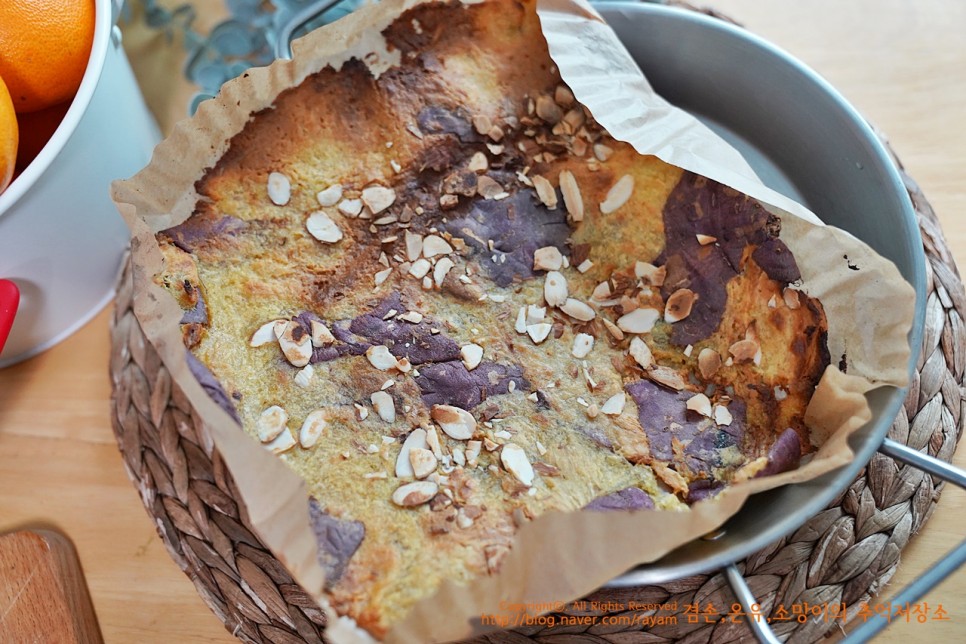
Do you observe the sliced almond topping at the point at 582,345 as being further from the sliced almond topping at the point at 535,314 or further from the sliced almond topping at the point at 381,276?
the sliced almond topping at the point at 381,276

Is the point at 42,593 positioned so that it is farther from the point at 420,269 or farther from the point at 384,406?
the point at 420,269

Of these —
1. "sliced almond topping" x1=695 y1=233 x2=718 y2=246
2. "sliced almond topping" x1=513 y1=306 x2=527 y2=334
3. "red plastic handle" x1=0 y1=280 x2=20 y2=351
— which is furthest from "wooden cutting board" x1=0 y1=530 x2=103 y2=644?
"sliced almond topping" x1=695 y1=233 x2=718 y2=246

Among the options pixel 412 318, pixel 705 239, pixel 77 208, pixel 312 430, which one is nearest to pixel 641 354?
pixel 705 239

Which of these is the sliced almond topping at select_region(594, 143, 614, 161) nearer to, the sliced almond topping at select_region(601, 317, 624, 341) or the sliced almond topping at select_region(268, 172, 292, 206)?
the sliced almond topping at select_region(601, 317, 624, 341)

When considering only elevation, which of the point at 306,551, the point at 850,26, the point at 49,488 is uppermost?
the point at 850,26

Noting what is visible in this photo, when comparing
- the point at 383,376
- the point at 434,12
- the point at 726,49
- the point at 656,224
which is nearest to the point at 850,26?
the point at 726,49

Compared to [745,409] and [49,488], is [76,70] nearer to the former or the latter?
[49,488]

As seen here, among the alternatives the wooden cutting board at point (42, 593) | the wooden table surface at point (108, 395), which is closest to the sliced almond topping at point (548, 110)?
the wooden table surface at point (108, 395)
